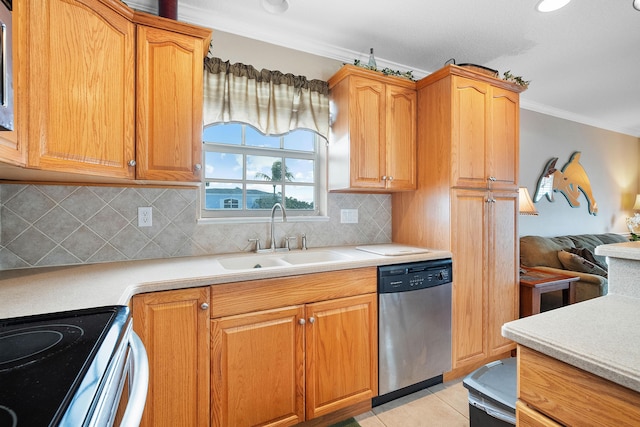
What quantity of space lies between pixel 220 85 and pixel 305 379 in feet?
6.26

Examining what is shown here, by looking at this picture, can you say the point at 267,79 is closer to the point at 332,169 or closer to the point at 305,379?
the point at 332,169

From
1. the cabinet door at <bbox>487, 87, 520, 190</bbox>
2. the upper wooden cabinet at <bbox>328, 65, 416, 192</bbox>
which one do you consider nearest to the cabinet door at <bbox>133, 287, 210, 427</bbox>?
the upper wooden cabinet at <bbox>328, 65, 416, 192</bbox>

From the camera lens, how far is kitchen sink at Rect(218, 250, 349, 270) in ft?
6.27

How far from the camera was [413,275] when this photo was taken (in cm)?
198

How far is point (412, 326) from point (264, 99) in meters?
1.88

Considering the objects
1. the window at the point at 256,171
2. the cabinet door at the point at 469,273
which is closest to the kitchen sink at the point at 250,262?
the window at the point at 256,171

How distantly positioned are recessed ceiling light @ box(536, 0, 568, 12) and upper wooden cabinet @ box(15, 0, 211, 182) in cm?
→ 211

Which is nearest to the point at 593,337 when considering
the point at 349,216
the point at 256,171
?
the point at 349,216

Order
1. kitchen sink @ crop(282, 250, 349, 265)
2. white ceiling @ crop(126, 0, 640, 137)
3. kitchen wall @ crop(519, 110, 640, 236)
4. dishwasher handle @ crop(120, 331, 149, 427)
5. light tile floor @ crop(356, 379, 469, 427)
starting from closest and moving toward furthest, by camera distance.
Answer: dishwasher handle @ crop(120, 331, 149, 427), light tile floor @ crop(356, 379, 469, 427), white ceiling @ crop(126, 0, 640, 137), kitchen sink @ crop(282, 250, 349, 265), kitchen wall @ crop(519, 110, 640, 236)

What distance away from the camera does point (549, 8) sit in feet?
6.40

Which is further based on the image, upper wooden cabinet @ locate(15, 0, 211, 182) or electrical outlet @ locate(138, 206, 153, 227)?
electrical outlet @ locate(138, 206, 153, 227)

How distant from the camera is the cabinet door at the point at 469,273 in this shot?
7.23 feet

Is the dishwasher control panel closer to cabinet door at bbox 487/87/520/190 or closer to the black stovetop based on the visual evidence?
cabinet door at bbox 487/87/520/190

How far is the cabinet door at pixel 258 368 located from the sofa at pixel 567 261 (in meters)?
2.67
